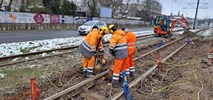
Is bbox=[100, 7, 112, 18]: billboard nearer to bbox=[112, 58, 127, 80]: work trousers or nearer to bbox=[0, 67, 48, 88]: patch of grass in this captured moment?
bbox=[0, 67, 48, 88]: patch of grass

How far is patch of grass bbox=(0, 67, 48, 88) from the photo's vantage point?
735cm

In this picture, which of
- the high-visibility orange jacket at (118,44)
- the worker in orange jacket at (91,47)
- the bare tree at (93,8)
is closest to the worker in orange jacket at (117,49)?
the high-visibility orange jacket at (118,44)

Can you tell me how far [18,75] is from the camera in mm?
8188

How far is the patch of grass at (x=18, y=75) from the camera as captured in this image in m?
7.35

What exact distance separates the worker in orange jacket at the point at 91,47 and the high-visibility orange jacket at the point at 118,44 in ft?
1.76

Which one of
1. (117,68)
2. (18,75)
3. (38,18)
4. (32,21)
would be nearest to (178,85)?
(117,68)

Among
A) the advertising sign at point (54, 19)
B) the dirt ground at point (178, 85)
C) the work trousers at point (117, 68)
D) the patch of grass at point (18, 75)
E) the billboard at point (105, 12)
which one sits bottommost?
the dirt ground at point (178, 85)

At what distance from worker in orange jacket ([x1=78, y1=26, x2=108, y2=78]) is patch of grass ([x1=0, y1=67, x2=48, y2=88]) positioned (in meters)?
1.74

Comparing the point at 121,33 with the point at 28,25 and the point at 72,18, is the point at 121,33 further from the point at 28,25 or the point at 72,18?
the point at 72,18

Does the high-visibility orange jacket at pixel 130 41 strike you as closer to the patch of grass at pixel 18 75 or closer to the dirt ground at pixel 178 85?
the dirt ground at pixel 178 85

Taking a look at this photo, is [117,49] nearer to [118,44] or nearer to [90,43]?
[118,44]

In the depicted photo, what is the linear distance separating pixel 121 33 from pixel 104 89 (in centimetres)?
175

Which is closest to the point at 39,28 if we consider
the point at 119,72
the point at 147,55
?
the point at 147,55

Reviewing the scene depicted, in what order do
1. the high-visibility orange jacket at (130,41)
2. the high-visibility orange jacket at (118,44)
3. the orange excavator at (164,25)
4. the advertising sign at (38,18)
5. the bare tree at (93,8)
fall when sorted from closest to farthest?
the high-visibility orange jacket at (118,44), the high-visibility orange jacket at (130,41), the orange excavator at (164,25), the advertising sign at (38,18), the bare tree at (93,8)
